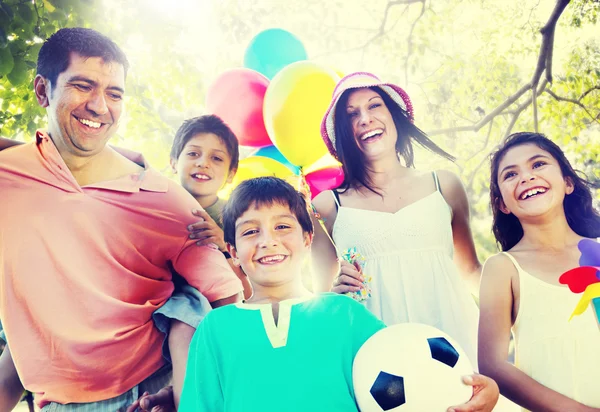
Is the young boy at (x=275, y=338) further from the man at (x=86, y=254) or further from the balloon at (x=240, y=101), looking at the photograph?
the balloon at (x=240, y=101)

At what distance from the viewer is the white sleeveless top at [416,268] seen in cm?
212

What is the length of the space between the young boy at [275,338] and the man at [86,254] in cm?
36

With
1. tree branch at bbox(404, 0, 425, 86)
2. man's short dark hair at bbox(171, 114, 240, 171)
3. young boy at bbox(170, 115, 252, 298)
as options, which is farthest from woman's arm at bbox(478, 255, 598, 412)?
tree branch at bbox(404, 0, 425, 86)

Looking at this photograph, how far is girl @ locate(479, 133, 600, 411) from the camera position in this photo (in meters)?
1.87

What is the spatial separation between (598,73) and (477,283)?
3.42 metres

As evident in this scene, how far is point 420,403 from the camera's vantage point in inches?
55.5

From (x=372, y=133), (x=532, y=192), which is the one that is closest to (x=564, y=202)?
(x=532, y=192)

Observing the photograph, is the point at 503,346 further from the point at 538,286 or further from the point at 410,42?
the point at 410,42

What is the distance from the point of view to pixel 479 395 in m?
1.45

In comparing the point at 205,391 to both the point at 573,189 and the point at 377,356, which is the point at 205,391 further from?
the point at 573,189

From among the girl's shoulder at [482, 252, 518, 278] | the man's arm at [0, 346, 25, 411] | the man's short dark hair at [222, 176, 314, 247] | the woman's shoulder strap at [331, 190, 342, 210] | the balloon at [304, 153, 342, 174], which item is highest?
the balloon at [304, 153, 342, 174]

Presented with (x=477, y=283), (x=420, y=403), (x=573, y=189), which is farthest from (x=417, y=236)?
(x=420, y=403)

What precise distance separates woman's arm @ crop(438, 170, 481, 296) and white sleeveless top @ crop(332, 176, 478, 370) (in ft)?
0.20

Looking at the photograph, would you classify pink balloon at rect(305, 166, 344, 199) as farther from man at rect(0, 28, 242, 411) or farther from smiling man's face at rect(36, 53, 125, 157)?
smiling man's face at rect(36, 53, 125, 157)
